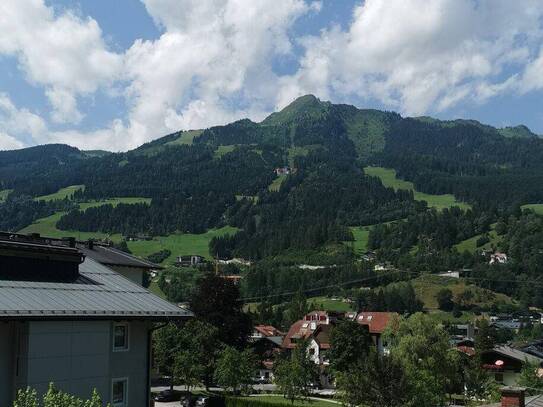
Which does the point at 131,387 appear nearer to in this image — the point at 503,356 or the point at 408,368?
the point at 408,368

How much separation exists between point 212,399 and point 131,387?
129 ft

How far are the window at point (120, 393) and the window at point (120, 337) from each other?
1205mm

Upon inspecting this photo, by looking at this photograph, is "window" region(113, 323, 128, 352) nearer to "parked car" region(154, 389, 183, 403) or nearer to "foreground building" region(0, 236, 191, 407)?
"foreground building" region(0, 236, 191, 407)

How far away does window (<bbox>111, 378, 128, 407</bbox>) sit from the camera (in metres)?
24.5

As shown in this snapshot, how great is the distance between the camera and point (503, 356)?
8412cm

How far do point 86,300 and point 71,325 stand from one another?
1.74 m

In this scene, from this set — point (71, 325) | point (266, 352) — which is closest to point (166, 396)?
point (71, 325)

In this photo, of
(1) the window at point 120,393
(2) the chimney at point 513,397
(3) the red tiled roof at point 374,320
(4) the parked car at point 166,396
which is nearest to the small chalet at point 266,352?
(3) the red tiled roof at point 374,320

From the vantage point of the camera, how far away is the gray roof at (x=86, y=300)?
21438 millimetres

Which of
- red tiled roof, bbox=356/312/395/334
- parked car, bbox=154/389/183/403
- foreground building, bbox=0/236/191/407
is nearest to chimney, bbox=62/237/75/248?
foreground building, bbox=0/236/191/407

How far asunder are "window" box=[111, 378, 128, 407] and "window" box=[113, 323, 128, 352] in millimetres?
1205

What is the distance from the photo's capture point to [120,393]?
24.8 m

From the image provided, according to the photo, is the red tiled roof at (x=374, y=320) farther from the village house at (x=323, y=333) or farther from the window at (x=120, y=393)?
the window at (x=120, y=393)

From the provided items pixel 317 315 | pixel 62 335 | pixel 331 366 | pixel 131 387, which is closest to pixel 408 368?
pixel 131 387
